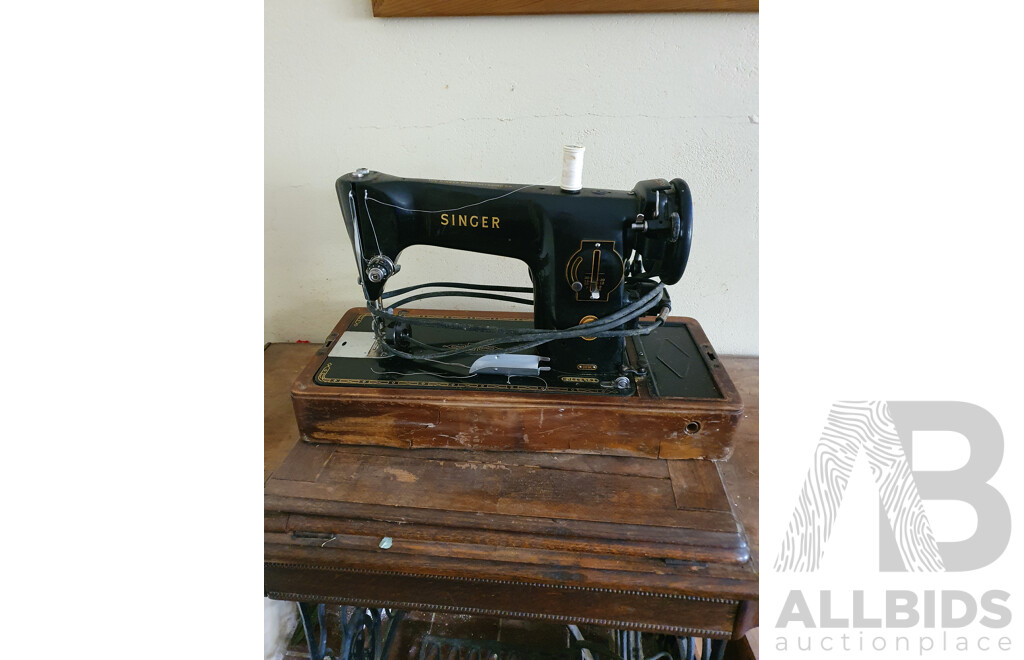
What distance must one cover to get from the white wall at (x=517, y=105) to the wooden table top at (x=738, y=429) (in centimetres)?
24

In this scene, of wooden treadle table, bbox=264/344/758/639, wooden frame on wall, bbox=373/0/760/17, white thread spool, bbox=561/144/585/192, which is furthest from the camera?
wooden frame on wall, bbox=373/0/760/17

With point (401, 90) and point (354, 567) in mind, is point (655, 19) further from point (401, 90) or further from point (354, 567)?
point (354, 567)

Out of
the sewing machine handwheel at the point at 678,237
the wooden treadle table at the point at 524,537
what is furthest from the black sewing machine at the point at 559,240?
the wooden treadle table at the point at 524,537

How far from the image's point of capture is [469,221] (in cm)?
94

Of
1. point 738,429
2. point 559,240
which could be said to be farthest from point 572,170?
point 738,429

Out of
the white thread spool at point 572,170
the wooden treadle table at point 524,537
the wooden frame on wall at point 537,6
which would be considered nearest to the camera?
the wooden treadle table at point 524,537

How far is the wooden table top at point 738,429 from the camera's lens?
862mm

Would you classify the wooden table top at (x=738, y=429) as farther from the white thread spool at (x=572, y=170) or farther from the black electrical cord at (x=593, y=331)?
the white thread spool at (x=572, y=170)

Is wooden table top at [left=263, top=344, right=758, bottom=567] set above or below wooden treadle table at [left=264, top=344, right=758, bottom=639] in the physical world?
above

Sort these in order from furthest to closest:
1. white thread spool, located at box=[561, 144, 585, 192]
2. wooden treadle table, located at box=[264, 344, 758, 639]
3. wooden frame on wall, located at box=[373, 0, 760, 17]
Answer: wooden frame on wall, located at box=[373, 0, 760, 17] < white thread spool, located at box=[561, 144, 585, 192] < wooden treadle table, located at box=[264, 344, 758, 639]

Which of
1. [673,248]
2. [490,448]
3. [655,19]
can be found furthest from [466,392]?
[655,19]

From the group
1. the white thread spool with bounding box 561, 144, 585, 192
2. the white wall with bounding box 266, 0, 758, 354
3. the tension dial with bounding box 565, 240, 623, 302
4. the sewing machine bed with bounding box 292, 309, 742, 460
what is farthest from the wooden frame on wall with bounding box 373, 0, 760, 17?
the sewing machine bed with bounding box 292, 309, 742, 460

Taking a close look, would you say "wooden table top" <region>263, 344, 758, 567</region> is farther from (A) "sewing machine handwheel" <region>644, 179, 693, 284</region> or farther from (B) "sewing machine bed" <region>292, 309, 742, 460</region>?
(A) "sewing machine handwheel" <region>644, 179, 693, 284</region>

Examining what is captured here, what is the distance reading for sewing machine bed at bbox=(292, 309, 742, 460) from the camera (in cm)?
90
